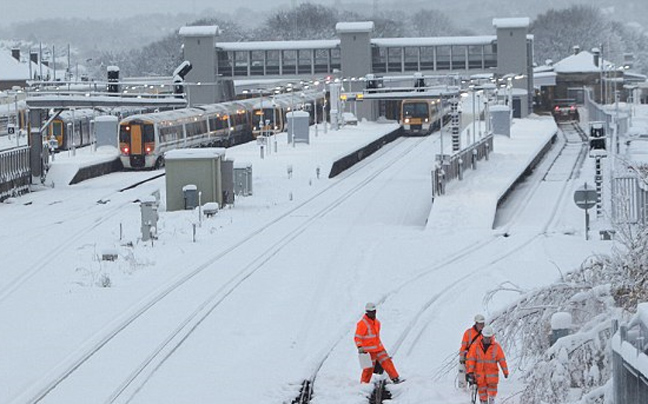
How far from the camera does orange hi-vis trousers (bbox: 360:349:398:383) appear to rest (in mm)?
17469

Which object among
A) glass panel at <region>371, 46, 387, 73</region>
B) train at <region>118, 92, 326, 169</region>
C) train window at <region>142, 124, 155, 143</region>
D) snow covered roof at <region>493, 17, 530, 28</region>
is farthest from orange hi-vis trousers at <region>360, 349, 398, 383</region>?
glass panel at <region>371, 46, 387, 73</region>

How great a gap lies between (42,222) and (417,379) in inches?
834

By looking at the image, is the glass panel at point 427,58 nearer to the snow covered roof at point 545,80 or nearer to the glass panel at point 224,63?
the snow covered roof at point 545,80

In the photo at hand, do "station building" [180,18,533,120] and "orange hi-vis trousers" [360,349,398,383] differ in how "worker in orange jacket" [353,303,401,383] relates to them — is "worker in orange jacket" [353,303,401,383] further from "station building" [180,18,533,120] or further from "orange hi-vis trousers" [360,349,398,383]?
"station building" [180,18,533,120]

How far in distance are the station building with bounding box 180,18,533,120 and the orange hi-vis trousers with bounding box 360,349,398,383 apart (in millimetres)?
72562

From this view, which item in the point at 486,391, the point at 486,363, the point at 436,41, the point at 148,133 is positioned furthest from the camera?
the point at 436,41

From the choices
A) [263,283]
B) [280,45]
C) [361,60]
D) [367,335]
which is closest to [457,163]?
[263,283]

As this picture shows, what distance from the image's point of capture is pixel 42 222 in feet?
121

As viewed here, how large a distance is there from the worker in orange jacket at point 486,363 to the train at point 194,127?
40.3 metres

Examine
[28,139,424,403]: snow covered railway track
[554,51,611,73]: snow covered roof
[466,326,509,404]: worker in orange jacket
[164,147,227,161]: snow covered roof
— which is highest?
[554,51,611,73]: snow covered roof

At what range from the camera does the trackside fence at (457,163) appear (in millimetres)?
38531

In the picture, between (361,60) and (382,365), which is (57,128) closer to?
(361,60)

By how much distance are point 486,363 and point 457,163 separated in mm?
27799

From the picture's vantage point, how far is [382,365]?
57.5 feet
